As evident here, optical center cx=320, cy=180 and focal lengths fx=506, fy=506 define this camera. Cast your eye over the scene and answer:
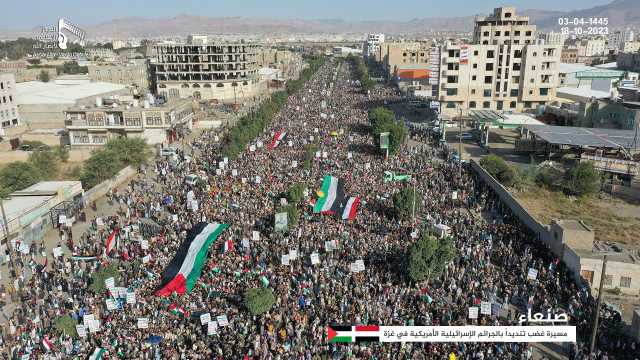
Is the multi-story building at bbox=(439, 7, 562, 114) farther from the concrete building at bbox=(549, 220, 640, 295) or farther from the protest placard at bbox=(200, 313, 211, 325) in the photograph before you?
the protest placard at bbox=(200, 313, 211, 325)

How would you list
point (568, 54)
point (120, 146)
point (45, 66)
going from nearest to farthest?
point (120, 146) < point (45, 66) < point (568, 54)

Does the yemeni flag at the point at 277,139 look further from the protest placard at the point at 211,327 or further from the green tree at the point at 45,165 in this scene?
the protest placard at the point at 211,327

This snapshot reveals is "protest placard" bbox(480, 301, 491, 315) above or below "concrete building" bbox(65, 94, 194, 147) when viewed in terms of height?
below

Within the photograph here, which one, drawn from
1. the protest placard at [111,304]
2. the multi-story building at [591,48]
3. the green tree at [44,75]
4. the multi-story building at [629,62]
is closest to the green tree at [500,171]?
the protest placard at [111,304]

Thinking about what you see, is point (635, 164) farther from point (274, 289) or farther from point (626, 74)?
point (626, 74)

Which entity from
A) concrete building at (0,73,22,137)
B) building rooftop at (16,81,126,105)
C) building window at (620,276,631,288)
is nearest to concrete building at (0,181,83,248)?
building window at (620,276,631,288)

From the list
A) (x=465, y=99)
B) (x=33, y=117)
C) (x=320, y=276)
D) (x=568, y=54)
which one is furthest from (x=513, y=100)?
(x=568, y=54)

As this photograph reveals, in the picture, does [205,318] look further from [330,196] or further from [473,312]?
[330,196]
